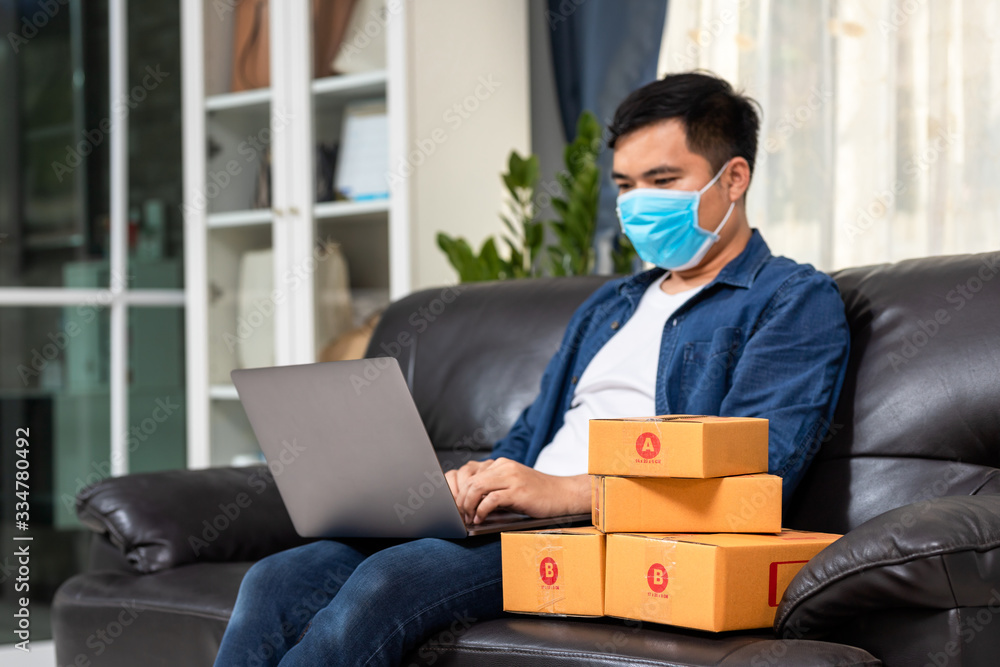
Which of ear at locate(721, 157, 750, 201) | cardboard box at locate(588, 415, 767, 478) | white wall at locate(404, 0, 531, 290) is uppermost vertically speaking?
white wall at locate(404, 0, 531, 290)

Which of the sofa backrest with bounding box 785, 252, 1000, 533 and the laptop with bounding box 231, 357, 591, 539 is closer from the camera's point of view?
the laptop with bounding box 231, 357, 591, 539

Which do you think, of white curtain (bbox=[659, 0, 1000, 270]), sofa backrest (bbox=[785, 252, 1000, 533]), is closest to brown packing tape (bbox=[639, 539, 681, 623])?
sofa backrest (bbox=[785, 252, 1000, 533])

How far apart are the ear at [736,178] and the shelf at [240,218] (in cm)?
169

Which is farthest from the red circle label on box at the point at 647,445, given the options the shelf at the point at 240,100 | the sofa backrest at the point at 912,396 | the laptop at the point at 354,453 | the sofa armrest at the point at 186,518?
the shelf at the point at 240,100

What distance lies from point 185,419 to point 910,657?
2.62 meters

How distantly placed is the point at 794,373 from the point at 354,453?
1.99 feet

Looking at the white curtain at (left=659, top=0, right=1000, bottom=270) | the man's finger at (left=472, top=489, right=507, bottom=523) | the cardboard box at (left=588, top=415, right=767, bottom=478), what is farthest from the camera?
the white curtain at (left=659, top=0, right=1000, bottom=270)

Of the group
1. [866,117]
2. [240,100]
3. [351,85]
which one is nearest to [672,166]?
Answer: [866,117]

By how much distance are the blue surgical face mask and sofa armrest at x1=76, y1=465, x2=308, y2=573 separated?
80 centimetres

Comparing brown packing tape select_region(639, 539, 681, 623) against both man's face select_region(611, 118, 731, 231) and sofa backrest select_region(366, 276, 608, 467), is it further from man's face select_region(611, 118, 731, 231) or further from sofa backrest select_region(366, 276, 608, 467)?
sofa backrest select_region(366, 276, 608, 467)

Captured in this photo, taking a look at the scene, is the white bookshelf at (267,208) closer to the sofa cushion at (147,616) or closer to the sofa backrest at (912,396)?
the sofa cushion at (147,616)

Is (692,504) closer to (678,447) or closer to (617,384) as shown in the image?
(678,447)

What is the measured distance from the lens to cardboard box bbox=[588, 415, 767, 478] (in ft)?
3.61

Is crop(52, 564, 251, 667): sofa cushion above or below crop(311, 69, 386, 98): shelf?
below
